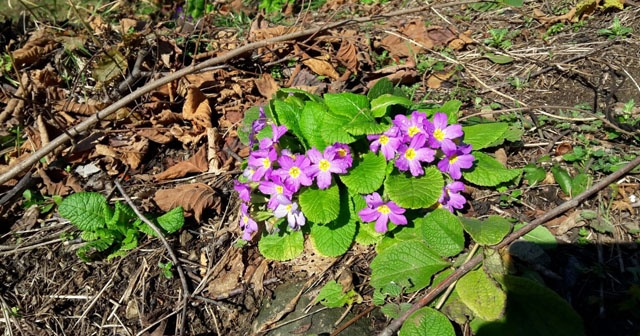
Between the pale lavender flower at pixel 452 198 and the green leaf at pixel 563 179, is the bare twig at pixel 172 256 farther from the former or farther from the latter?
the green leaf at pixel 563 179

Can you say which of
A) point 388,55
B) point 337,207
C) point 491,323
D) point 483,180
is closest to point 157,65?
point 388,55

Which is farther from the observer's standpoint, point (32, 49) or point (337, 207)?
point (32, 49)

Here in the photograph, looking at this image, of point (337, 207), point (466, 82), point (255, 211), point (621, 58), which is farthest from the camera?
point (466, 82)

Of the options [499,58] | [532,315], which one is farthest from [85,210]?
[499,58]

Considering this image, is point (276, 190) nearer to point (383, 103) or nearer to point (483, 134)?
point (383, 103)

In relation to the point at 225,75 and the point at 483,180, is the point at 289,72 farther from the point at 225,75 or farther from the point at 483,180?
the point at 483,180

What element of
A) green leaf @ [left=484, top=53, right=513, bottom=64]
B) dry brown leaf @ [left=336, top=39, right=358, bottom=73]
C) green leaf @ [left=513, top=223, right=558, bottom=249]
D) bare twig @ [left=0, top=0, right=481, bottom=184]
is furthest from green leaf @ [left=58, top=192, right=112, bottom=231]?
green leaf @ [left=484, top=53, right=513, bottom=64]

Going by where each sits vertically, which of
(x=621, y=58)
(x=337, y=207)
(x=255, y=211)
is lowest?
(x=255, y=211)
